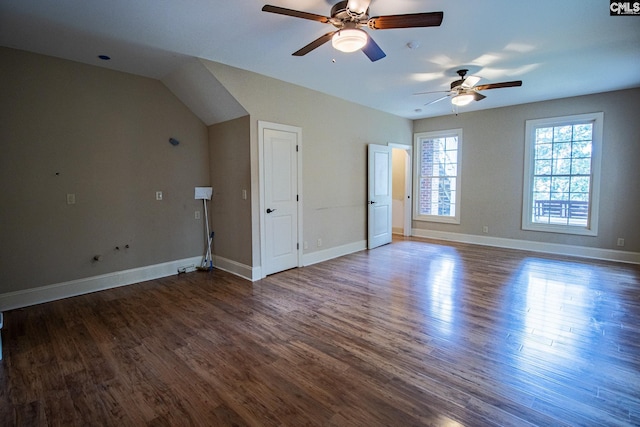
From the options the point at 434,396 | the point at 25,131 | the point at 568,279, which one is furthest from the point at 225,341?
the point at 568,279

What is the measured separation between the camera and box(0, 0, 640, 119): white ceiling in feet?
8.60

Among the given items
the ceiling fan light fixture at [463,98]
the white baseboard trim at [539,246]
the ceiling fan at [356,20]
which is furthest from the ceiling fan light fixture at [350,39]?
the white baseboard trim at [539,246]

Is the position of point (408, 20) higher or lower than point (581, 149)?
higher

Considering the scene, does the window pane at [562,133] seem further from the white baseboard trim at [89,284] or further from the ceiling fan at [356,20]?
the white baseboard trim at [89,284]

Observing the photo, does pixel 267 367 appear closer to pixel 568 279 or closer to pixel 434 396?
pixel 434 396

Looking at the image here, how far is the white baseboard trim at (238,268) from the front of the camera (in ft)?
14.3

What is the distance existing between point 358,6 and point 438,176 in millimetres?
5540

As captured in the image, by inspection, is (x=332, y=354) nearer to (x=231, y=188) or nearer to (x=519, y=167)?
(x=231, y=188)

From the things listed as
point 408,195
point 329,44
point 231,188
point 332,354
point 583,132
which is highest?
point 329,44

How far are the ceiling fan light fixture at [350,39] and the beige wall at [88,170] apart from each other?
10.2 feet

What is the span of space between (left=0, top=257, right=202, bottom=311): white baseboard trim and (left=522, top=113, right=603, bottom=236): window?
636cm

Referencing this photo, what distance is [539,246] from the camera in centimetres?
592

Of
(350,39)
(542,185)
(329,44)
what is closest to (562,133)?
(542,185)

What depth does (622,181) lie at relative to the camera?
5113 millimetres
